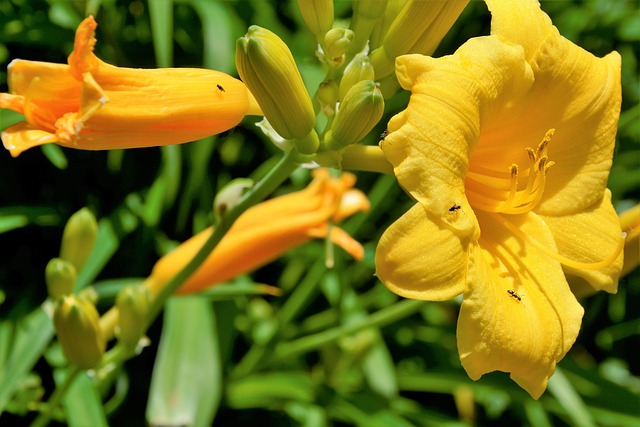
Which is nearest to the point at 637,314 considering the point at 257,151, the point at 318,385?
the point at 318,385

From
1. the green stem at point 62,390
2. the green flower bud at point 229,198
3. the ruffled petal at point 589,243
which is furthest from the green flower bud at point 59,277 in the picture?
the ruffled petal at point 589,243

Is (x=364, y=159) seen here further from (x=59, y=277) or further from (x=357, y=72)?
(x=59, y=277)

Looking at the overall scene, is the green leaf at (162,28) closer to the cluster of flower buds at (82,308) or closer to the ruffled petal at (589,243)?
the cluster of flower buds at (82,308)

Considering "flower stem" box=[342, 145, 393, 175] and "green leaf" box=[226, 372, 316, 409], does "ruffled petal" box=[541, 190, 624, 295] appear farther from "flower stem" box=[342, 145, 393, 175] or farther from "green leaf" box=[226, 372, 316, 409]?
"green leaf" box=[226, 372, 316, 409]

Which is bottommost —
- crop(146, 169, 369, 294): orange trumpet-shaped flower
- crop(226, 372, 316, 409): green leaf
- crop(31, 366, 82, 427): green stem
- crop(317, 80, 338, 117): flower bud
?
crop(226, 372, 316, 409): green leaf

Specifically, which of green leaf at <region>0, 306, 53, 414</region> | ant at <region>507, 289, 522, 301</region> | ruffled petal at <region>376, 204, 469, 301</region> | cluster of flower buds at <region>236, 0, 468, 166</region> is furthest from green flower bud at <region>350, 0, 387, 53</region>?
green leaf at <region>0, 306, 53, 414</region>

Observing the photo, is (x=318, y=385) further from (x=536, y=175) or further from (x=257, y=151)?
(x=536, y=175)

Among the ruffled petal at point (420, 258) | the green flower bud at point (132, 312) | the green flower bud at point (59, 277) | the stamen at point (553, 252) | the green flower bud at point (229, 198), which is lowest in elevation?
the green flower bud at point (132, 312)
